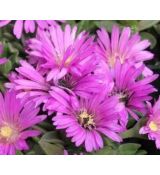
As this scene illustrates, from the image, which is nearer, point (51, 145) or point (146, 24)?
point (51, 145)

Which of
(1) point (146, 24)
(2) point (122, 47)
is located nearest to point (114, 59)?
(2) point (122, 47)

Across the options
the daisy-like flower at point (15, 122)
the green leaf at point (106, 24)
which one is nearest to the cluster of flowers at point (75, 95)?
the daisy-like flower at point (15, 122)

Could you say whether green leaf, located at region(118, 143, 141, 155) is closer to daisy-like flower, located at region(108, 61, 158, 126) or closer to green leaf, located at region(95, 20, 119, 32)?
daisy-like flower, located at region(108, 61, 158, 126)

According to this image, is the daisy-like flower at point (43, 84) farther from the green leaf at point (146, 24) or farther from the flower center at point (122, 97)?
the green leaf at point (146, 24)

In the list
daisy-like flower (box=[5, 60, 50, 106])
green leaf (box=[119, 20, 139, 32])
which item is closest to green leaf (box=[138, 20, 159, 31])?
green leaf (box=[119, 20, 139, 32])

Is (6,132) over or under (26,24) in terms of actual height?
under

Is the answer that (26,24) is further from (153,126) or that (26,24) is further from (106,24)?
(153,126)
